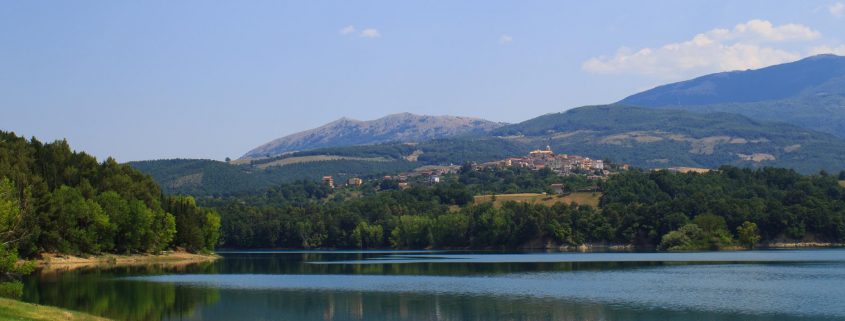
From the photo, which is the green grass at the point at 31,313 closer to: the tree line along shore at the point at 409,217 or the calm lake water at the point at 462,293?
the tree line along shore at the point at 409,217

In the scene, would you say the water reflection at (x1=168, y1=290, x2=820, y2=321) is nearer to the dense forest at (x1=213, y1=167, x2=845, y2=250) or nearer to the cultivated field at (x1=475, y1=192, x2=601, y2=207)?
the dense forest at (x1=213, y1=167, x2=845, y2=250)

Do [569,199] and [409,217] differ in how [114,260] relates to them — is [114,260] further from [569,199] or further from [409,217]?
[569,199]

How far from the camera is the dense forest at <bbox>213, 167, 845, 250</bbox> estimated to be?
145 m

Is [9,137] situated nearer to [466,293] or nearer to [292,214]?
[466,293]

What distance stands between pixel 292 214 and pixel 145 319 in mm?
149494

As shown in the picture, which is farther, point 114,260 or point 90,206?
point 114,260

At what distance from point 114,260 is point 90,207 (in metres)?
7.90

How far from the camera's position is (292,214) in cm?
19875

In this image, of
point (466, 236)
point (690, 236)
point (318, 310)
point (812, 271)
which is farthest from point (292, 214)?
point (318, 310)

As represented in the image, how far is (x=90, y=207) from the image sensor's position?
94.9 meters

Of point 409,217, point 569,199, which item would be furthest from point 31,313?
point 569,199

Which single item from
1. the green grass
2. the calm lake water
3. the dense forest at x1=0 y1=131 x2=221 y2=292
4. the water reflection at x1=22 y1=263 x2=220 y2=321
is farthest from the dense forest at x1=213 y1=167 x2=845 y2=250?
the green grass

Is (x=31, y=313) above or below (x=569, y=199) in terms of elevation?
below

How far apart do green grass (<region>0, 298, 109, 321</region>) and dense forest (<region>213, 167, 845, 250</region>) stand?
366 ft
